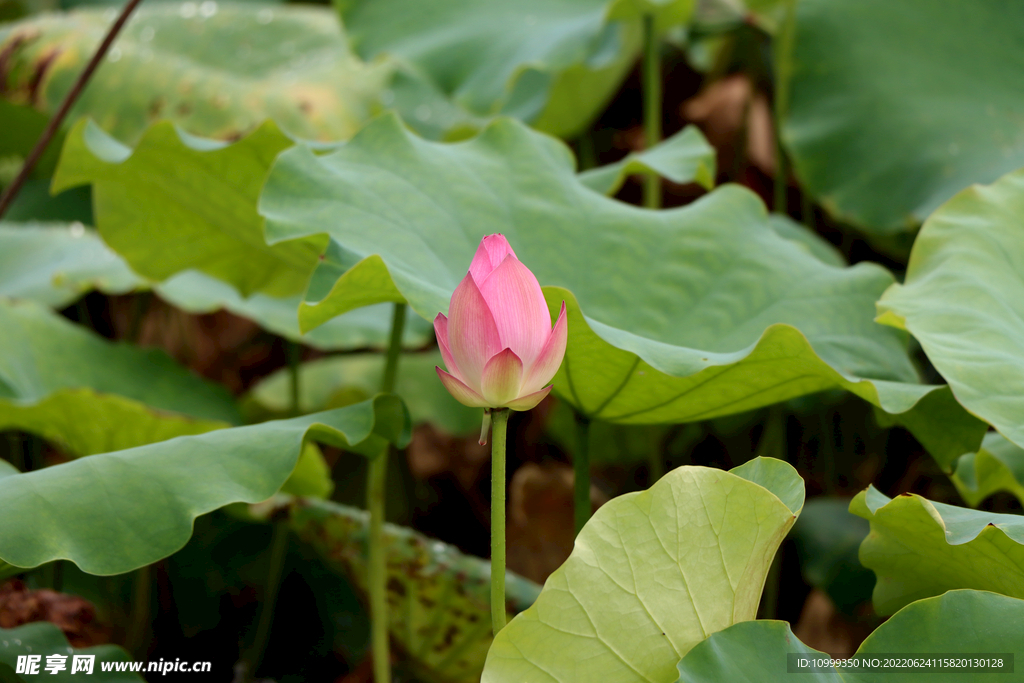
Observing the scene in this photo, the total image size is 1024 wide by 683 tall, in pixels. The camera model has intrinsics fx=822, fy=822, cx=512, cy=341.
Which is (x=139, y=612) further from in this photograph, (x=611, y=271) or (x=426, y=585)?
(x=611, y=271)

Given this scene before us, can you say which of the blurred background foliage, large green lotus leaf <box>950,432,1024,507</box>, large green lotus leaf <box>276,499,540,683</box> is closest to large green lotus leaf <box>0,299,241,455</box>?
the blurred background foliage

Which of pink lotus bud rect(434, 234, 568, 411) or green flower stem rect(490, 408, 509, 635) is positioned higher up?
pink lotus bud rect(434, 234, 568, 411)

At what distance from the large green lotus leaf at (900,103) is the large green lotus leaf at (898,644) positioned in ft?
2.45

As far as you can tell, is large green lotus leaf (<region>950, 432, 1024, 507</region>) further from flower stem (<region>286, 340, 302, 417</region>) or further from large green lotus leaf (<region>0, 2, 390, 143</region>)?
large green lotus leaf (<region>0, 2, 390, 143</region>)

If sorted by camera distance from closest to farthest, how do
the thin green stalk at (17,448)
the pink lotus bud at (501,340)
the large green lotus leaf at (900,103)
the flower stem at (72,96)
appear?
the pink lotus bud at (501,340), the flower stem at (72,96), the large green lotus leaf at (900,103), the thin green stalk at (17,448)

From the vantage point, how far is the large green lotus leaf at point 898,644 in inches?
19.0

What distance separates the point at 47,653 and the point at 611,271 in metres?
0.62

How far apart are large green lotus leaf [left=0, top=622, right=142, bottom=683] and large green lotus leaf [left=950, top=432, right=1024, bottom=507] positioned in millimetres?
772

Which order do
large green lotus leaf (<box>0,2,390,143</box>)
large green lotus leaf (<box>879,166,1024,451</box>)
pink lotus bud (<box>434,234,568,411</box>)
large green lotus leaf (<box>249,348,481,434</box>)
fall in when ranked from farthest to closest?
large green lotus leaf (<box>0,2,390,143</box>), large green lotus leaf (<box>249,348,481,434</box>), large green lotus leaf (<box>879,166,1024,451</box>), pink lotus bud (<box>434,234,568,411</box>)

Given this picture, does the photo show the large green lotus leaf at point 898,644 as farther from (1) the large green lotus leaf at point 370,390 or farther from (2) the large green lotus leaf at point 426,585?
(1) the large green lotus leaf at point 370,390

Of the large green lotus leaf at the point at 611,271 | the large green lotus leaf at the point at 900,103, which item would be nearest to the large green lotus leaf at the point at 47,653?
the large green lotus leaf at the point at 611,271

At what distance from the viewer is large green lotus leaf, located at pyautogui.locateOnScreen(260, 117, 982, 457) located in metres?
0.66

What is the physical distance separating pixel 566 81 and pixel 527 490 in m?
0.75

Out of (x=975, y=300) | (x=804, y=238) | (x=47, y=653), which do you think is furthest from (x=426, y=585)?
(x=804, y=238)
